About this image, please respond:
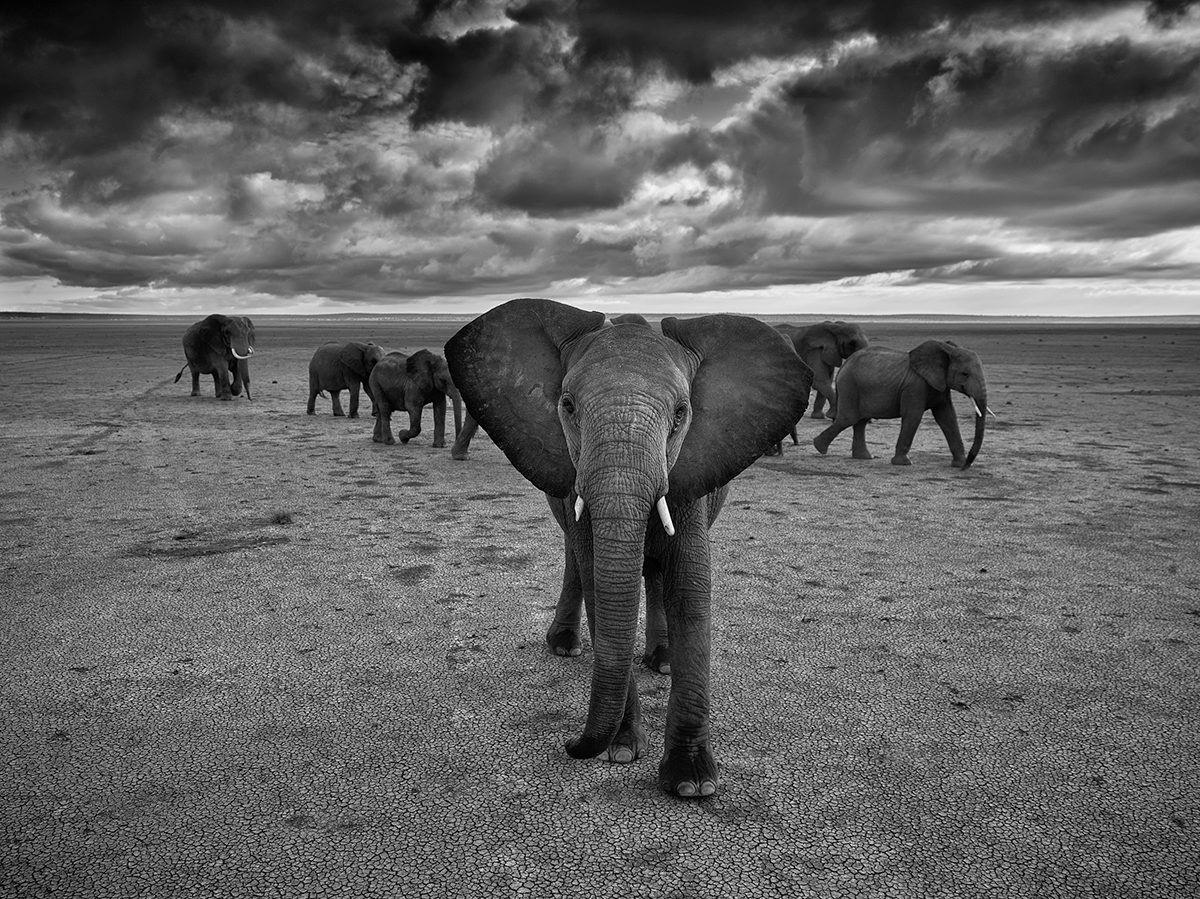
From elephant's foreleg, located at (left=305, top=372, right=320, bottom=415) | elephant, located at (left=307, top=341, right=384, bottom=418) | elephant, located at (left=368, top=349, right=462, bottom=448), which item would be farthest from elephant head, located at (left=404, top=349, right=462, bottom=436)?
elephant's foreleg, located at (left=305, top=372, right=320, bottom=415)

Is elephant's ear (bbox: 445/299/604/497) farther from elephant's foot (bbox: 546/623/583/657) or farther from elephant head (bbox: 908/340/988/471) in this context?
elephant head (bbox: 908/340/988/471)

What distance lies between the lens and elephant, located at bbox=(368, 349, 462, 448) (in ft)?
46.2

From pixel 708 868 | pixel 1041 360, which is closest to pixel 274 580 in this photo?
pixel 708 868

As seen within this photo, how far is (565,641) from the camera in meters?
5.38

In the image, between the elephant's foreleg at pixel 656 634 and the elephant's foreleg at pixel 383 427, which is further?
the elephant's foreleg at pixel 383 427

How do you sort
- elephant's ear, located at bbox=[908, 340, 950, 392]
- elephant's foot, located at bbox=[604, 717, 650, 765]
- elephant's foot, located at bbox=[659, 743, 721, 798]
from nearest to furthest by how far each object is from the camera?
elephant's foot, located at bbox=[659, 743, 721, 798] → elephant's foot, located at bbox=[604, 717, 650, 765] → elephant's ear, located at bbox=[908, 340, 950, 392]

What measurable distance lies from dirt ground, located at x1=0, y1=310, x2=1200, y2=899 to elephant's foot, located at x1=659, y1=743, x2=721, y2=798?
0.07 m

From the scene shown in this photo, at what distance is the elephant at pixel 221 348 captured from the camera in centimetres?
2016

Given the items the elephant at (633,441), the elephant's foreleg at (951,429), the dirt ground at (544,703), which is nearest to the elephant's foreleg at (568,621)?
the dirt ground at (544,703)

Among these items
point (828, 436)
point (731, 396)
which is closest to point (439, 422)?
point (828, 436)

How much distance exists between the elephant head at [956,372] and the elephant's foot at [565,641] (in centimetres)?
824

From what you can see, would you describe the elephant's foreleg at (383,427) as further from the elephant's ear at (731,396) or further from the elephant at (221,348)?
the elephant's ear at (731,396)

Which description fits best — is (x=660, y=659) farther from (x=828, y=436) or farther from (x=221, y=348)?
(x=221, y=348)

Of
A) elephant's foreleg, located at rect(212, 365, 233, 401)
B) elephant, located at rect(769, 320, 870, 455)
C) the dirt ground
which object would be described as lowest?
the dirt ground
